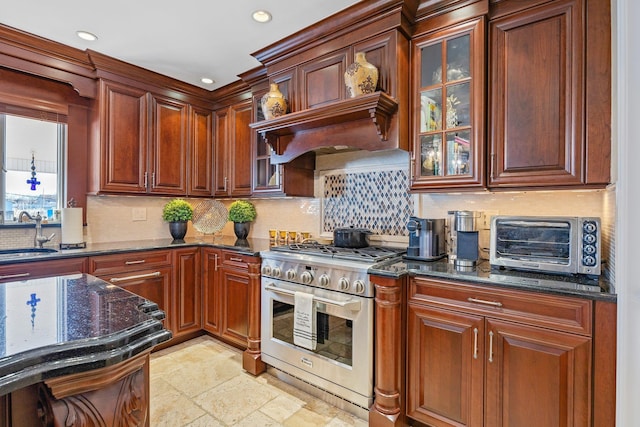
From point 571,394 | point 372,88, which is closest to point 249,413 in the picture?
point 571,394

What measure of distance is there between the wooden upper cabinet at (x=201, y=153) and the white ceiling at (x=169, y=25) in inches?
26.8

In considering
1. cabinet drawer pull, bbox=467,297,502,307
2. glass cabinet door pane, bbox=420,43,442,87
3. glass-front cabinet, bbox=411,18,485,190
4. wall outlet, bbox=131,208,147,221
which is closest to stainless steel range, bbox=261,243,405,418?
cabinet drawer pull, bbox=467,297,502,307

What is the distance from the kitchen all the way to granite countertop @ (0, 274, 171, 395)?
163 cm

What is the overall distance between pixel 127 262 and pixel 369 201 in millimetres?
2040

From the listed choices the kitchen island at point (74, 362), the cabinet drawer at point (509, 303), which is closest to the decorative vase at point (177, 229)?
the kitchen island at point (74, 362)

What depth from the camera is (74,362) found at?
720 millimetres

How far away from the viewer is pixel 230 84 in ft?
10.9

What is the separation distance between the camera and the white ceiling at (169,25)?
2.07 metres

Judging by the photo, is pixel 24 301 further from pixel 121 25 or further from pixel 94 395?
pixel 121 25

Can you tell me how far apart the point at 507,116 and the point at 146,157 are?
9.70 ft

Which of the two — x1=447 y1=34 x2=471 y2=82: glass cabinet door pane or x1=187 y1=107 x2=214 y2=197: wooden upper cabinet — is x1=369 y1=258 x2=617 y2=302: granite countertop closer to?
x1=447 y1=34 x2=471 y2=82: glass cabinet door pane

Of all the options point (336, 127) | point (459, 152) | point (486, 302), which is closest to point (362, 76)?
point (336, 127)

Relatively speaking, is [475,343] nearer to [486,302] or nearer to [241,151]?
[486,302]

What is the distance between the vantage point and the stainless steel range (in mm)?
1905
